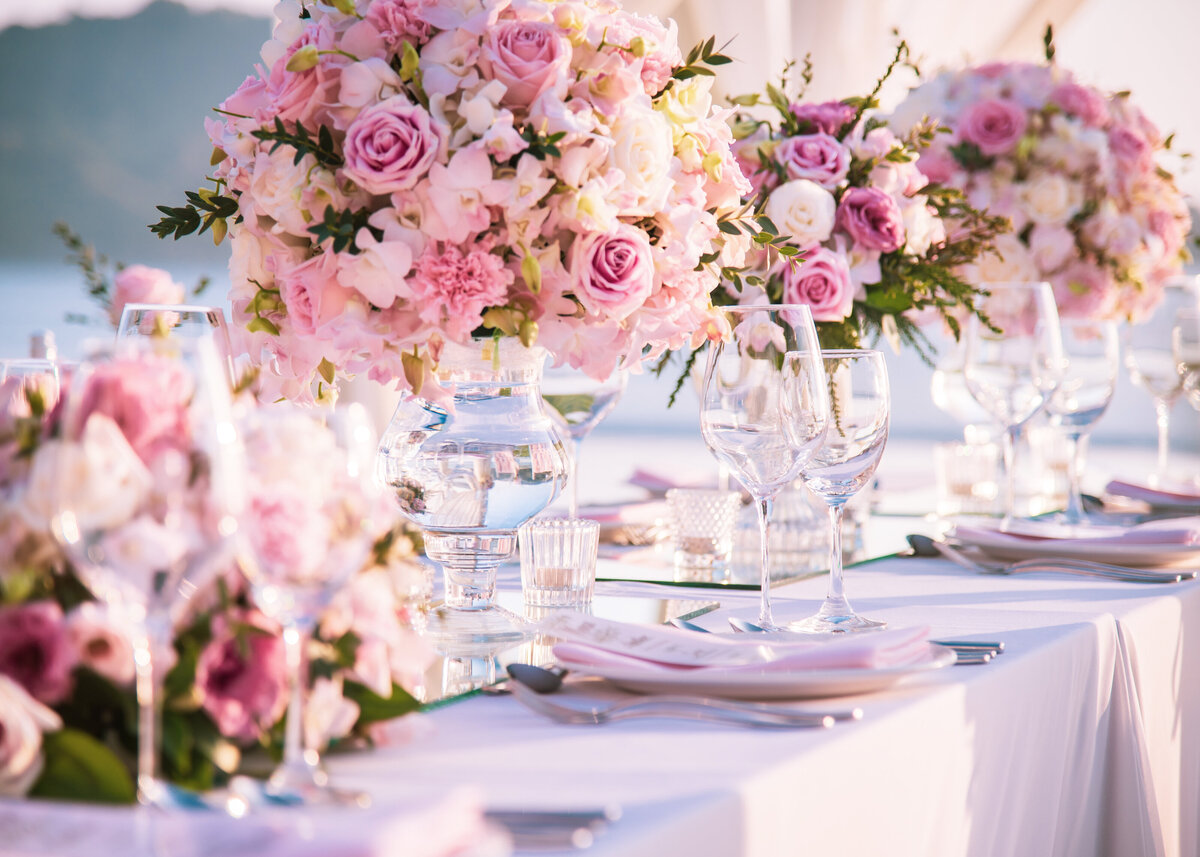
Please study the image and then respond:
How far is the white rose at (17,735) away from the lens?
2.14 ft

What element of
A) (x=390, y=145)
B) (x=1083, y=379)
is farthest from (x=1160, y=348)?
(x=390, y=145)

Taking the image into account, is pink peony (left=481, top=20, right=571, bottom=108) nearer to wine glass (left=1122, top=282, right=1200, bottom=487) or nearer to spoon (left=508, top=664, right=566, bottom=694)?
spoon (left=508, top=664, right=566, bottom=694)

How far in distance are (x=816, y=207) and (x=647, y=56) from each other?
61 centimetres

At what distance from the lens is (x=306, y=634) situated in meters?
0.69

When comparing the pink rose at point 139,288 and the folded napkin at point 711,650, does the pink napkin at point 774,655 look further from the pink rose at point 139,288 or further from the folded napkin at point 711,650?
the pink rose at point 139,288

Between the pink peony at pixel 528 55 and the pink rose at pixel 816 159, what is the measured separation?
75cm

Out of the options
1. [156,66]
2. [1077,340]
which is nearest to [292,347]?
[1077,340]

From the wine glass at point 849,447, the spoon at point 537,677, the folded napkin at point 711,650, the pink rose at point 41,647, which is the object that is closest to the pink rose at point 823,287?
the wine glass at point 849,447

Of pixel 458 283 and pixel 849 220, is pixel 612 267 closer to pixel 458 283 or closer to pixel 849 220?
pixel 458 283

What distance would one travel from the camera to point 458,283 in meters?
1.21

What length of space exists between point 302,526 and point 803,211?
1293 millimetres

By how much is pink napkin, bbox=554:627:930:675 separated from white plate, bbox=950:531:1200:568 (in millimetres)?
717

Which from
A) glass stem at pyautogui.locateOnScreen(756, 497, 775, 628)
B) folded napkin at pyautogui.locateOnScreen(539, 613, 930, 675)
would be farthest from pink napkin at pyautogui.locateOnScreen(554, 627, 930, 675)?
glass stem at pyautogui.locateOnScreen(756, 497, 775, 628)

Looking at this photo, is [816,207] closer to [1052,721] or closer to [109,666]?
[1052,721]
